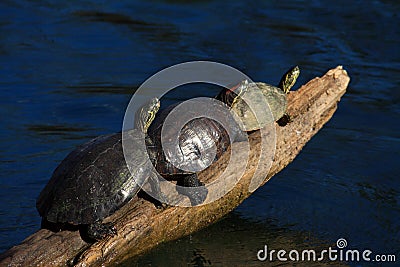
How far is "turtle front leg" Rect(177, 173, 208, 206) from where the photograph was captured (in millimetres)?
4914

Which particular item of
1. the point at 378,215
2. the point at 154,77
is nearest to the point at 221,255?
the point at 378,215

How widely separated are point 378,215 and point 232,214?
1.15 m

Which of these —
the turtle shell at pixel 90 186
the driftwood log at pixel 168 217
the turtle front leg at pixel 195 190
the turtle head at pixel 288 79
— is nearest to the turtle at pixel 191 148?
the turtle front leg at pixel 195 190

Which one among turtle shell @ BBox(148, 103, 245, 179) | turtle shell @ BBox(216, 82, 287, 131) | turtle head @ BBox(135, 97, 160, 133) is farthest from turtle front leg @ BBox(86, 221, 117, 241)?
turtle shell @ BBox(216, 82, 287, 131)

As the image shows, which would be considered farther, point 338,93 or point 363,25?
point 363,25

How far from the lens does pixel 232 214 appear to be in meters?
5.88

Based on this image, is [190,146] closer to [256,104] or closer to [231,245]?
[231,245]

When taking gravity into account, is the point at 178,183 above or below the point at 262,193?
above

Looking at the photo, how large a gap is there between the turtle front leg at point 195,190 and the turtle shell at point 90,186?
0.96 feet

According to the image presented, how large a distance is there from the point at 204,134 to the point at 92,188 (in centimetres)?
99

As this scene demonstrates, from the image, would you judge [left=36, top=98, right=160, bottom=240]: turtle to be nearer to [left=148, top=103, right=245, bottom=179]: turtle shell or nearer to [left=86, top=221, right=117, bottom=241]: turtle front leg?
[left=86, top=221, right=117, bottom=241]: turtle front leg

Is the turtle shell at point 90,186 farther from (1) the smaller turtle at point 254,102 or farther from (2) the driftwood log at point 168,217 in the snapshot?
(1) the smaller turtle at point 254,102

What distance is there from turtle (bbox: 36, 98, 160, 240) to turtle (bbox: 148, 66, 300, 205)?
0.22 meters

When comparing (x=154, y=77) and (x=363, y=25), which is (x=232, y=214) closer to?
(x=154, y=77)
